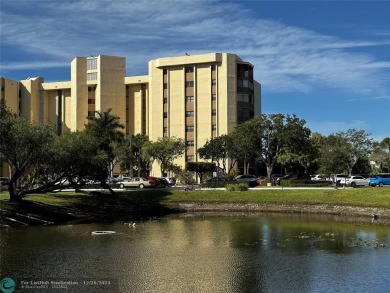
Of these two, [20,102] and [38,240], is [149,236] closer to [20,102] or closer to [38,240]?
[38,240]

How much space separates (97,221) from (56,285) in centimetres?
2691

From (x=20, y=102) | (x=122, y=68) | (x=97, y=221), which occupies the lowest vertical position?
(x=97, y=221)

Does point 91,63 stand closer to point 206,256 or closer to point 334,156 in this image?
point 334,156

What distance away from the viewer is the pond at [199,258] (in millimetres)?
20719

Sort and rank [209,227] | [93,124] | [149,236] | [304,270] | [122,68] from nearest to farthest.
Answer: [304,270] < [149,236] < [209,227] < [93,124] < [122,68]

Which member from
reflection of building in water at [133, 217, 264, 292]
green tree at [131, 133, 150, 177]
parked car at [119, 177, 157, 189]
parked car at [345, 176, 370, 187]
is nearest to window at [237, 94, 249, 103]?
green tree at [131, 133, 150, 177]

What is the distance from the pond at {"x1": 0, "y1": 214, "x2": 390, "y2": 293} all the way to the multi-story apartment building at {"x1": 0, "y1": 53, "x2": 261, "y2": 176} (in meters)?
68.6

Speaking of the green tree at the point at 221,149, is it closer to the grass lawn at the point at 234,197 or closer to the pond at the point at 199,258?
the grass lawn at the point at 234,197

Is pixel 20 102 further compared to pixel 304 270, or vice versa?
pixel 20 102

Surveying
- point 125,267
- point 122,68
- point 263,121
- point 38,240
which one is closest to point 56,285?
point 125,267

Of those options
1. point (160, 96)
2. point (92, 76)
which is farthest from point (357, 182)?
point (92, 76)

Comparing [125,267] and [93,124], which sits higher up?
[93,124]

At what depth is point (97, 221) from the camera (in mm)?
47375

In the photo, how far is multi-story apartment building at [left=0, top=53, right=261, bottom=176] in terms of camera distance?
360 ft
